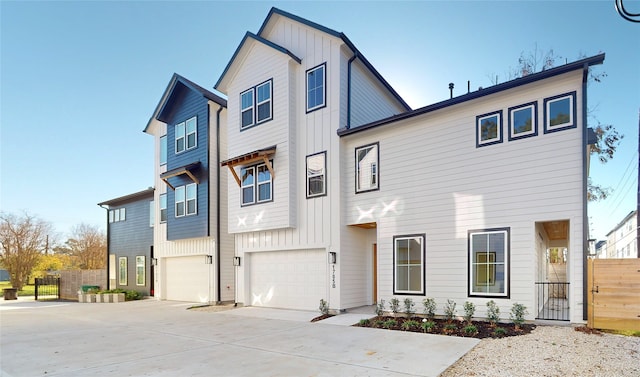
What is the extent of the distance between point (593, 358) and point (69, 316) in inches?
592

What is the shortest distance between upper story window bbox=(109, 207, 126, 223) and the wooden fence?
73.6 ft

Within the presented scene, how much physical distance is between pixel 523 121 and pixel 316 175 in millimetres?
6104

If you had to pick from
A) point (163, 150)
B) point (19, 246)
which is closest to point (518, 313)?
point (163, 150)

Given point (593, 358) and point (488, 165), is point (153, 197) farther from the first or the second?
point (593, 358)

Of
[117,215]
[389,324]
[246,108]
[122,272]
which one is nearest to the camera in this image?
[389,324]

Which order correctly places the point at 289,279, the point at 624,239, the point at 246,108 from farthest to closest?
the point at 624,239
the point at 246,108
the point at 289,279

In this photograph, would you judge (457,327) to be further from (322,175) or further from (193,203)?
(193,203)

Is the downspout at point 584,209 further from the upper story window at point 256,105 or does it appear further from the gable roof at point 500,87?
the upper story window at point 256,105

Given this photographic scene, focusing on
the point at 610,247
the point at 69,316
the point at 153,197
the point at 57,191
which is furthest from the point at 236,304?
the point at 610,247

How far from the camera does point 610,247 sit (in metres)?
45.2

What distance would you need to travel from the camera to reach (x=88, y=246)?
3434 centimetres

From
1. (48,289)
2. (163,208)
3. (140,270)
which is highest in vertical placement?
(163,208)

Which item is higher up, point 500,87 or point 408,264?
point 500,87

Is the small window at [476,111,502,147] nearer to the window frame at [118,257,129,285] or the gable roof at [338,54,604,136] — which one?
the gable roof at [338,54,604,136]
